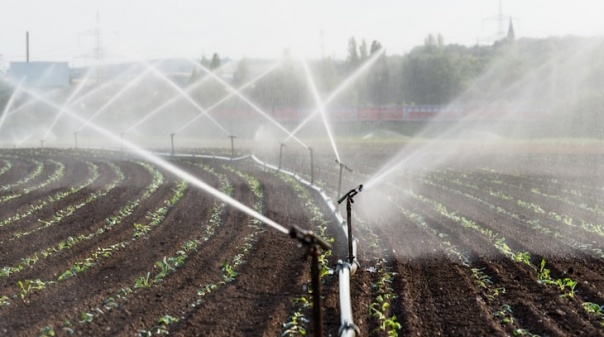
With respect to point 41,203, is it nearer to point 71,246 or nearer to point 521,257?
point 71,246

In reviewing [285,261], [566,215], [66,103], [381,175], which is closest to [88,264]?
[285,261]

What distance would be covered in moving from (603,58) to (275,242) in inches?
1892

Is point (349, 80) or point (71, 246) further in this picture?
point (349, 80)

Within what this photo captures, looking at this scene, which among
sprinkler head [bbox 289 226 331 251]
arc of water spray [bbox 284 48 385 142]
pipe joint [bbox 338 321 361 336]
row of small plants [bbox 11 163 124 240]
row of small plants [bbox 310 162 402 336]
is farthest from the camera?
arc of water spray [bbox 284 48 385 142]

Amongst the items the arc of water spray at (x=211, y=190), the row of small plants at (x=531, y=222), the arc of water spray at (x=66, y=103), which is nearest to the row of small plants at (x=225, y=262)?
the arc of water spray at (x=211, y=190)

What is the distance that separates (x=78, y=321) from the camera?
8.91m

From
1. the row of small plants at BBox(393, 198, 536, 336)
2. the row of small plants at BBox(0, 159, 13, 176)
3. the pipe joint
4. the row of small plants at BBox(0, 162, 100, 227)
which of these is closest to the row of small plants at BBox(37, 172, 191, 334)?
the row of small plants at BBox(0, 162, 100, 227)

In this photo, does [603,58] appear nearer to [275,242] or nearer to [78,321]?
[275,242]

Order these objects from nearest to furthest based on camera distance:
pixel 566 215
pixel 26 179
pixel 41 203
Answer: pixel 566 215, pixel 41 203, pixel 26 179

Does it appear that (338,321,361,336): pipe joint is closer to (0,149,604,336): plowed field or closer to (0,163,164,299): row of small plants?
(0,149,604,336): plowed field

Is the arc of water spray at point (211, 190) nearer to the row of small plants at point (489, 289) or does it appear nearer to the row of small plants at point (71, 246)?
the row of small plants at point (71, 246)

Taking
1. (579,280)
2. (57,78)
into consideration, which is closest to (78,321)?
(579,280)

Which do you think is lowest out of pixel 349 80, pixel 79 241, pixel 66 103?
pixel 79 241

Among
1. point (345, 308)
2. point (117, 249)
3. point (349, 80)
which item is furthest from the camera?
point (349, 80)
